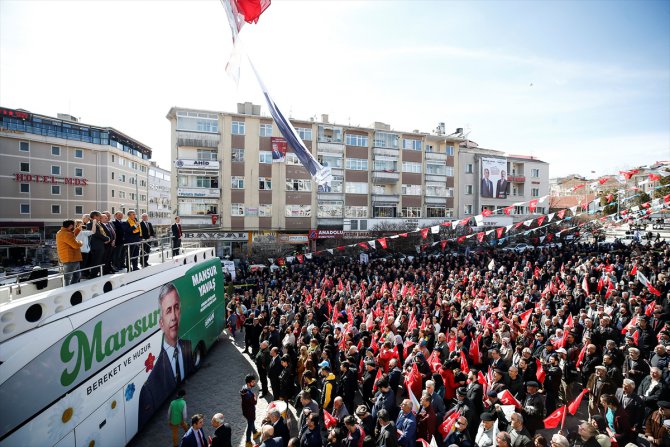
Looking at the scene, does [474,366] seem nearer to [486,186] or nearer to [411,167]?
[411,167]

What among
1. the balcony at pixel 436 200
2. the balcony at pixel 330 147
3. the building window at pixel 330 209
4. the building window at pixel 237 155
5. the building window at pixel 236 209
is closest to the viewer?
the building window at pixel 237 155

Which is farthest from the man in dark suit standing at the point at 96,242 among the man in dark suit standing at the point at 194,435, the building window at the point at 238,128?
the building window at the point at 238,128

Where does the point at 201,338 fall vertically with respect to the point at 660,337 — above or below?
below

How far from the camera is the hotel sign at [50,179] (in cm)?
4064

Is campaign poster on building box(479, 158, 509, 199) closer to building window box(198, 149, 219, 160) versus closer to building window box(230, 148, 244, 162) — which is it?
building window box(230, 148, 244, 162)

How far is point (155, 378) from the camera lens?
7.81 metres

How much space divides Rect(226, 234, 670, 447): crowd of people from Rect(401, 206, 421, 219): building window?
26783mm

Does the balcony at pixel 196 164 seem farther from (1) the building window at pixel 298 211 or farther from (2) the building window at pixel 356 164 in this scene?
(2) the building window at pixel 356 164

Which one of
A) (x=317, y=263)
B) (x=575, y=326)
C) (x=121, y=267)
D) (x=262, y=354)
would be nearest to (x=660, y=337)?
(x=575, y=326)

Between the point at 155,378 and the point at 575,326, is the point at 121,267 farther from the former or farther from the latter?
the point at 575,326

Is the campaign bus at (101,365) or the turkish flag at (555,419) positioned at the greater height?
the campaign bus at (101,365)

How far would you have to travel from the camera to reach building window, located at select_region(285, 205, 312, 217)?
37281mm

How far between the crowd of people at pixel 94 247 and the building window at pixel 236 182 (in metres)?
28.1

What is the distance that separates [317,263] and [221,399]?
16.5m
